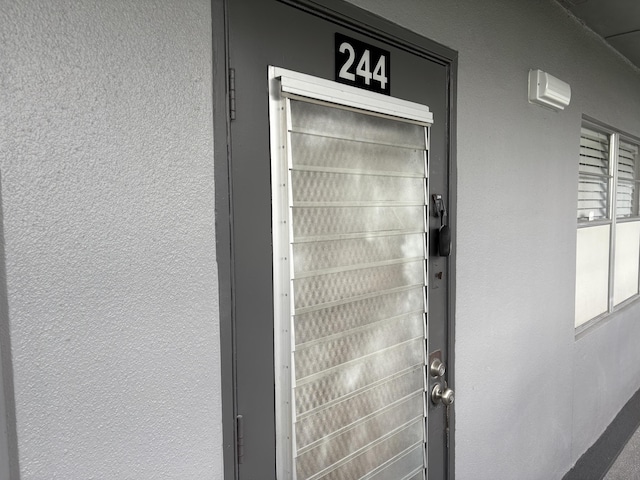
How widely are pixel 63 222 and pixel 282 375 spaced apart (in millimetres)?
674

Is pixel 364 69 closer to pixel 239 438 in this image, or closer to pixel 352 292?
pixel 352 292

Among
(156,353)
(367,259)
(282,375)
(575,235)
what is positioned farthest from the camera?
(575,235)

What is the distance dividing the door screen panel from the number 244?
114 mm

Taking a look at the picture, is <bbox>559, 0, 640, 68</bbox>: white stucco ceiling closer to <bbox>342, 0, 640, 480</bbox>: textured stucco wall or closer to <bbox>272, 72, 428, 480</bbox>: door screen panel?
<bbox>342, 0, 640, 480</bbox>: textured stucco wall

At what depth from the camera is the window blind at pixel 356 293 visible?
122 cm

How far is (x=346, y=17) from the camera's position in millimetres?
1292

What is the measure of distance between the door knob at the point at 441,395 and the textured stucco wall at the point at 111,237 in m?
0.96

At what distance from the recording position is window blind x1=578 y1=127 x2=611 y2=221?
10.1 feet

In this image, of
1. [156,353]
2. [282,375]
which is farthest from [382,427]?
[156,353]

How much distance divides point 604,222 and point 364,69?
9.51 ft

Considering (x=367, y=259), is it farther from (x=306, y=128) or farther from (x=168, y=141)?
(x=168, y=141)

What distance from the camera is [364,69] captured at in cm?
137

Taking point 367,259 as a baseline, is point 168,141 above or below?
above

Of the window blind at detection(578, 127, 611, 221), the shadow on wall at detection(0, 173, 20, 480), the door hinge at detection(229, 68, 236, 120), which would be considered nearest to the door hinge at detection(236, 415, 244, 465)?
the shadow on wall at detection(0, 173, 20, 480)
